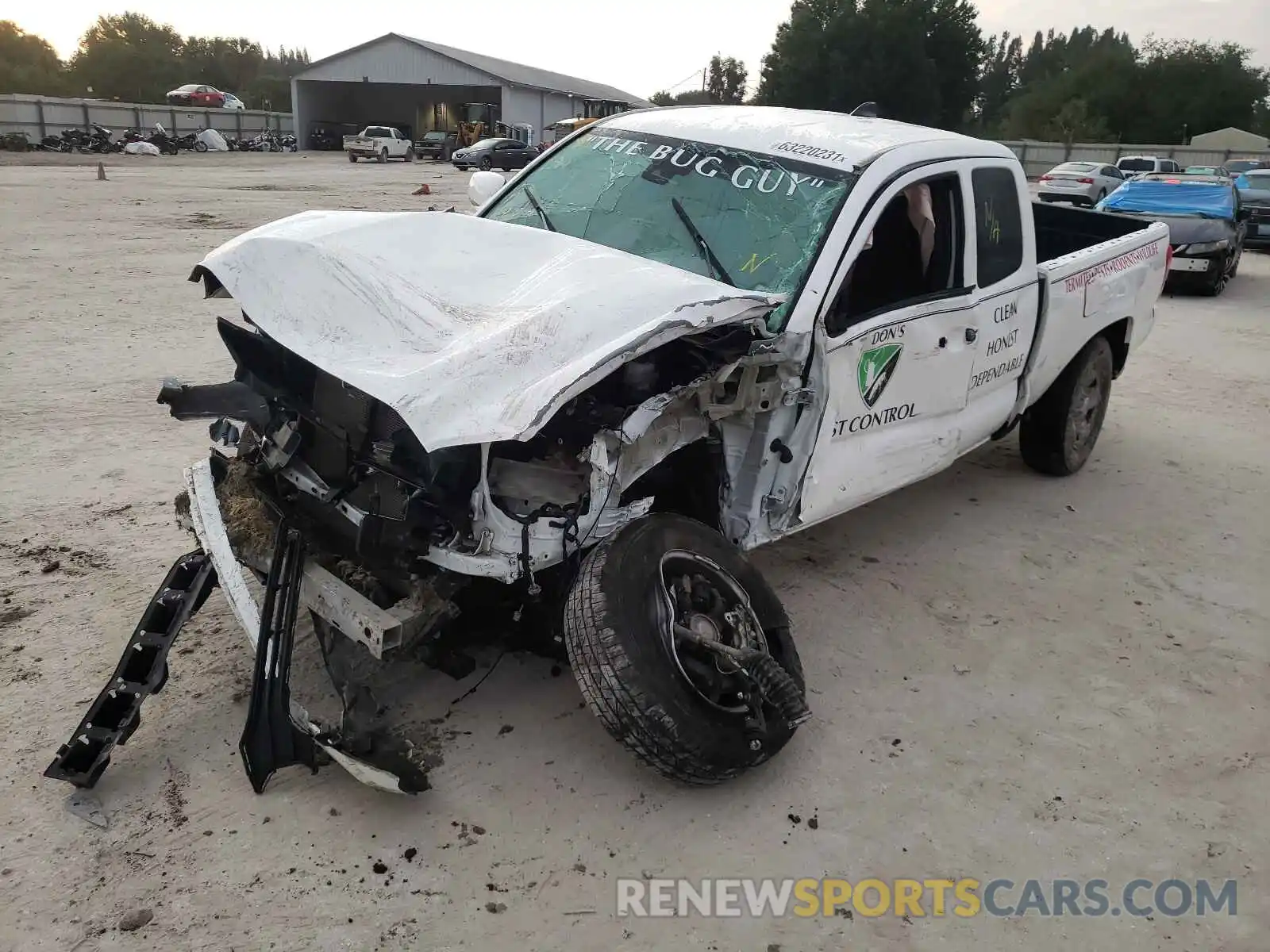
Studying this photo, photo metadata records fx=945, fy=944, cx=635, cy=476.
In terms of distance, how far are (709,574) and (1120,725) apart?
1771 mm

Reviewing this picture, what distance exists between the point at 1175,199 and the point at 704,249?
44.8ft

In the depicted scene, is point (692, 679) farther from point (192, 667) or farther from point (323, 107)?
point (323, 107)

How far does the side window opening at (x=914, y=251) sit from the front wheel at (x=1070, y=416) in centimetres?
183

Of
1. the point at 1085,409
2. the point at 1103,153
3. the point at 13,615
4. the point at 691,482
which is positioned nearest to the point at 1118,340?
the point at 1085,409

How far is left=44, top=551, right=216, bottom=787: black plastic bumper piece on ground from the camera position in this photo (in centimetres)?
293

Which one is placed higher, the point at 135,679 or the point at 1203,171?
the point at 1203,171

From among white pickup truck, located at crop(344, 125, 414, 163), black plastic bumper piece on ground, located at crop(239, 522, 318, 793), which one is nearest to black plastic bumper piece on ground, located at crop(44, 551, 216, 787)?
black plastic bumper piece on ground, located at crop(239, 522, 318, 793)

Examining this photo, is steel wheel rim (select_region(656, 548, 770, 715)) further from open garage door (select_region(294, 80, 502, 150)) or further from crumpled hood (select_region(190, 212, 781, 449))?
open garage door (select_region(294, 80, 502, 150))

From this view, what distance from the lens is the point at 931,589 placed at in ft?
15.3

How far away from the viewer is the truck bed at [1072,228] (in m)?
6.78

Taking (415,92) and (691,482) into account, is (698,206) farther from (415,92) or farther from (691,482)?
(415,92)

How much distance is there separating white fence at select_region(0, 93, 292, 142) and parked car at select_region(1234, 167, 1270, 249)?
43.4m

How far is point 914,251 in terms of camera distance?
4391mm

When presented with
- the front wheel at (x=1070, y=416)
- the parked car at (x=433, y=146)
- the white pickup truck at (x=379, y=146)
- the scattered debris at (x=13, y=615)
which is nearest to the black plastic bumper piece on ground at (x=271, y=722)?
the scattered debris at (x=13, y=615)
